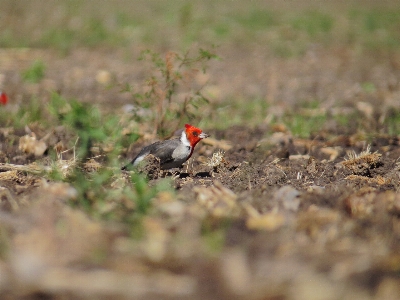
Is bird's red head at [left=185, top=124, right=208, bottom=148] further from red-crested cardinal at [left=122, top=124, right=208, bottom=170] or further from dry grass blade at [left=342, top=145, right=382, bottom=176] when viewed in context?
dry grass blade at [left=342, top=145, right=382, bottom=176]

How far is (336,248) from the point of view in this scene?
2.95 m

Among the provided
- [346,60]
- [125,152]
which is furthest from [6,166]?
[346,60]

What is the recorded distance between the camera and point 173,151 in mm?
5281

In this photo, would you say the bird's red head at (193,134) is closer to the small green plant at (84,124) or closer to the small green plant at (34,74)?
the small green plant at (84,124)

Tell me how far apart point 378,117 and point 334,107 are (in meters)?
0.77

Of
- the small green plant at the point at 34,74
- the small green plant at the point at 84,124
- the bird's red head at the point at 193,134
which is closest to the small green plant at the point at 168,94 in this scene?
the bird's red head at the point at 193,134

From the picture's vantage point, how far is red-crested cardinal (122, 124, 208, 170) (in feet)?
17.3

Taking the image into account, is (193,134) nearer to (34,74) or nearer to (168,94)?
(168,94)

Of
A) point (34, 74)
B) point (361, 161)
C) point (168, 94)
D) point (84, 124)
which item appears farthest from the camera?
point (34, 74)

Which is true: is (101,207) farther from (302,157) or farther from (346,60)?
(346,60)

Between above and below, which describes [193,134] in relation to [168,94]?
below

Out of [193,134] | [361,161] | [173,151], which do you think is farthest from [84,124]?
[361,161]

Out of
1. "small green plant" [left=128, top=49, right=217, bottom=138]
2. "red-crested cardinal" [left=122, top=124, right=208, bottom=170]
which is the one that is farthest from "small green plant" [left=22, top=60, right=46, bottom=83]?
"red-crested cardinal" [left=122, top=124, right=208, bottom=170]

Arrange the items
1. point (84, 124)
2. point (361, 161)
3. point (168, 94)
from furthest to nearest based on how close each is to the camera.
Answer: point (168, 94) → point (84, 124) → point (361, 161)
